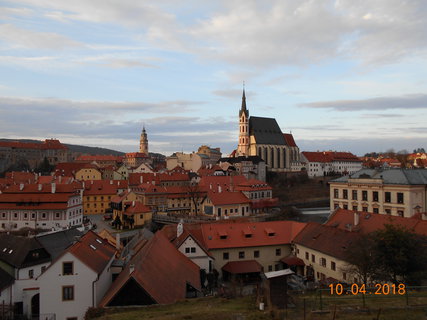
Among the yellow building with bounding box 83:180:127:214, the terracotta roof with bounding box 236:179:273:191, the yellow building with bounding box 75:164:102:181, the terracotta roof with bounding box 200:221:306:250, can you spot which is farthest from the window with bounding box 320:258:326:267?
the yellow building with bounding box 75:164:102:181

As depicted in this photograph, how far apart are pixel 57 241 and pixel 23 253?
399 centimetres

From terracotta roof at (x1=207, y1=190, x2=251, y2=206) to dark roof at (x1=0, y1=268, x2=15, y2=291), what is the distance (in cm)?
3884

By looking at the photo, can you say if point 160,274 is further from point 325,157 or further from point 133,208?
point 325,157

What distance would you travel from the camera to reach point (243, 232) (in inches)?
1544

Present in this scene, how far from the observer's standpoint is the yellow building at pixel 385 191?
42.2 meters

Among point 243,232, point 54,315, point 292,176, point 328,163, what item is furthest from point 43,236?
point 328,163

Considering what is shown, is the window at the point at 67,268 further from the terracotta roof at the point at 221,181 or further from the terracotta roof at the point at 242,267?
the terracotta roof at the point at 221,181

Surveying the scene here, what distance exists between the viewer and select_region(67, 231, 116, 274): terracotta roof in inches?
996

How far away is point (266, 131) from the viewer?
5413 inches

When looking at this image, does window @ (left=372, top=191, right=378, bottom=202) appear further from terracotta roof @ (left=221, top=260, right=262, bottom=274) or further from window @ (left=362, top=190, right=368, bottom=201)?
terracotta roof @ (left=221, top=260, right=262, bottom=274)

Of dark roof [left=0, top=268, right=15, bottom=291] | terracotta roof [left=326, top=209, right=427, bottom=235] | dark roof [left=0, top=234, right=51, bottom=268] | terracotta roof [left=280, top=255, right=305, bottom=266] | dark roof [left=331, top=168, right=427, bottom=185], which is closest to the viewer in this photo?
dark roof [left=0, top=268, right=15, bottom=291]

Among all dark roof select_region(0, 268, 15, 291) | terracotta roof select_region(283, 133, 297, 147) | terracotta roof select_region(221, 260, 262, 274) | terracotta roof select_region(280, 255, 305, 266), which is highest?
terracotta roof select_region(283, 133, 297, 147)

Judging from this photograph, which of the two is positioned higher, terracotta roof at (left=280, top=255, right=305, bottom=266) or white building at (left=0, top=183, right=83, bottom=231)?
white building at (left=0, top=183, right=83, bottom=231)

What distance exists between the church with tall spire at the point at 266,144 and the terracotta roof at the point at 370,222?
9044cm
